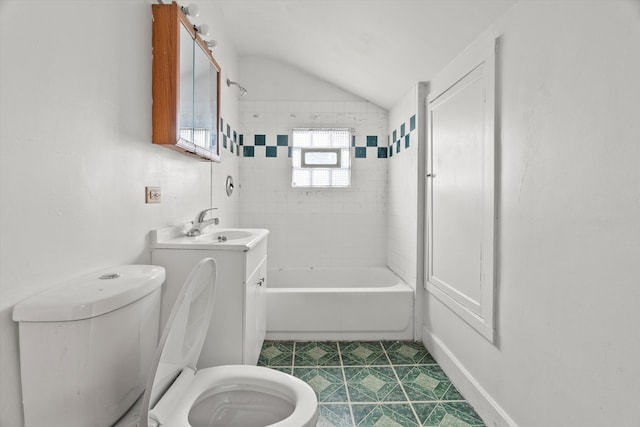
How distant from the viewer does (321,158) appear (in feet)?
11.1

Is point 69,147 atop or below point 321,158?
below

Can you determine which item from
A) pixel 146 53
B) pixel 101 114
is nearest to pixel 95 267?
pixel 101 114

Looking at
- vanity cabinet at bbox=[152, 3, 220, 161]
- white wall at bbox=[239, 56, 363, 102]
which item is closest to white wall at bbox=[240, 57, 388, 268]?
white wall at bbox=[239, 56, 363, 102]

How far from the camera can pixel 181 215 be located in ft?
6.28

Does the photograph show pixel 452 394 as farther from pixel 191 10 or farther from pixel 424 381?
pixel 191 10

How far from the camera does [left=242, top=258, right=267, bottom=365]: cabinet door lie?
1695 millimetres

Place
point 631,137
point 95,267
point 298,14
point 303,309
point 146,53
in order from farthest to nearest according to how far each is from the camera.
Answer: point 303,309 → point 298,14 → point 146,53 → point 95,267 → point 631,137

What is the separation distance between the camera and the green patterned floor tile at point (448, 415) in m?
1.65

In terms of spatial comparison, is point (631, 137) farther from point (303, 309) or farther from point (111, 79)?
point (303, 309)

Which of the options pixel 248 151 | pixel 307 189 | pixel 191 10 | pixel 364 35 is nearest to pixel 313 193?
pixel 307 189

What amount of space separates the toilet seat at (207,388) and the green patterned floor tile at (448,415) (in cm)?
86

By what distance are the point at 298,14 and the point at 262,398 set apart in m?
2.36

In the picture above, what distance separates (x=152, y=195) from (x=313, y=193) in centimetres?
200

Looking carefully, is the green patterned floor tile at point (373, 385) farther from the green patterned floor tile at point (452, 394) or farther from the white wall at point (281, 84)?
the white wall at point (281, 84)
